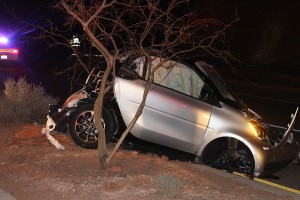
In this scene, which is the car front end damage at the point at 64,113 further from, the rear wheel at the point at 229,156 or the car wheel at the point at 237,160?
the car wheel at the point at 237,160

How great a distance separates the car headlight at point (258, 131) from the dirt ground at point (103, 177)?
91 cm

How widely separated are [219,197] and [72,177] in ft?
5.47

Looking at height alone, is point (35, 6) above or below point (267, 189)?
above

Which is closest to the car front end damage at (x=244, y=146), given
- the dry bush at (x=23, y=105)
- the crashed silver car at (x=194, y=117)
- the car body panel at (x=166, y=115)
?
the crashed silver car at (x=194, y=117)

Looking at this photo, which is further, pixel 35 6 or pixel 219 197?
pixel 35 6

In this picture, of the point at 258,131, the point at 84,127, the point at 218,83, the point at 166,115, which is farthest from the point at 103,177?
the point at 218,83

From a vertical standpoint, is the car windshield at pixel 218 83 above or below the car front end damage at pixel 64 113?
above

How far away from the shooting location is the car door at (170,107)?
7.04 metres

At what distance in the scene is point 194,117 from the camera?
7.03 metres

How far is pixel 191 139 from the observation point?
7.09 meters

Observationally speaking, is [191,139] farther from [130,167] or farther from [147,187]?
[147,187]

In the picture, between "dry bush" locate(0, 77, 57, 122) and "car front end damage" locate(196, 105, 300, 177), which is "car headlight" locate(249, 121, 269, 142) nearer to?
"car front end damage" locate(196, 105, 300, 177)

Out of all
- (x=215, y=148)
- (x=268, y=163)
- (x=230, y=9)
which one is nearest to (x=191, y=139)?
(x=215, y=148)

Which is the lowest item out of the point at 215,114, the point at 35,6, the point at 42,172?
the point at 42,172
